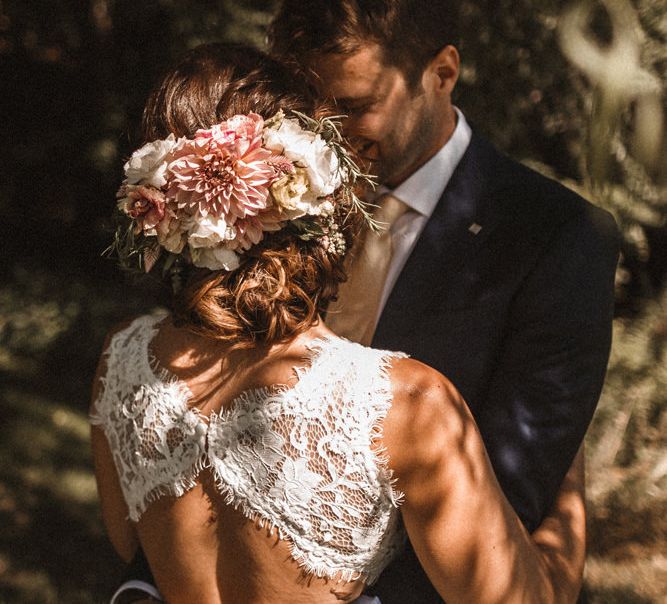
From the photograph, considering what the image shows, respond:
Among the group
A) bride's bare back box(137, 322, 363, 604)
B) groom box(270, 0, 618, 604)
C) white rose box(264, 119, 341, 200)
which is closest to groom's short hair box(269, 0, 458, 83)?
groom box(270, 0, 618, 604)

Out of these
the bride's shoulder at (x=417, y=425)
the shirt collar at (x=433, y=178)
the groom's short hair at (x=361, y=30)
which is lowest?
the bride's shoulder at (x=417, y=425)

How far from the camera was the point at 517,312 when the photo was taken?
7.28 feet

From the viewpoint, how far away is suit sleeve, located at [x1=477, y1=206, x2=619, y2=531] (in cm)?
212

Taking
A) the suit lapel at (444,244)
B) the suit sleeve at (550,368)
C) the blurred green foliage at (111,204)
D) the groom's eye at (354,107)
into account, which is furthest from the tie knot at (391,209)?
the blurred green foliage at (111,204)

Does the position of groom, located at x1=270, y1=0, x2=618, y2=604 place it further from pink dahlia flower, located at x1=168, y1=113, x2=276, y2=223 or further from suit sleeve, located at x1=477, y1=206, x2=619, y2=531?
pink dahlia flower, located at x1=168, y1=113, x2=276, y2=223

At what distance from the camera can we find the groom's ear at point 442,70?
2.51 m

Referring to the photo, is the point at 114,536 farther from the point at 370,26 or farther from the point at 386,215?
the point at 370,26

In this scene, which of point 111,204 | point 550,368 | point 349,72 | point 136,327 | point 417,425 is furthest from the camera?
point 111,204

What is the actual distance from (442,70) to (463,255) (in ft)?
2.22

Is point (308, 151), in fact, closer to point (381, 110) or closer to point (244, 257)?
point (244, 257)

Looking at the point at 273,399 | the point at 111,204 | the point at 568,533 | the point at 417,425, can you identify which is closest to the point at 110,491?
the point at 273,399

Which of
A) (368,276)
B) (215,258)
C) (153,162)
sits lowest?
(368,276)

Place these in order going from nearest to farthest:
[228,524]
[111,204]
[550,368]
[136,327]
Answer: [228,524] → [136,327] → [550,368] → [111,204]

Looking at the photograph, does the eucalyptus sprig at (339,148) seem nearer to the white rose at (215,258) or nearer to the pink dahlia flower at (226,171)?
the pink dahlia flower at (226,171)
